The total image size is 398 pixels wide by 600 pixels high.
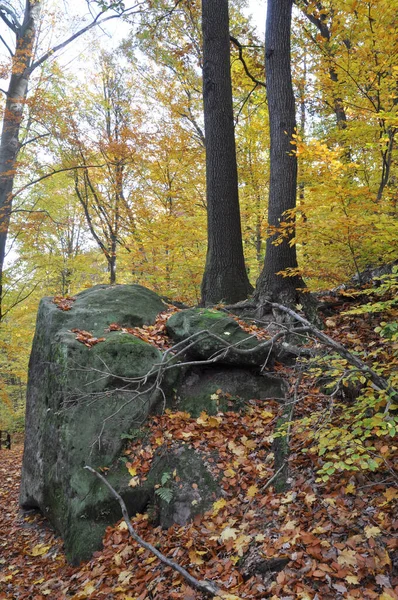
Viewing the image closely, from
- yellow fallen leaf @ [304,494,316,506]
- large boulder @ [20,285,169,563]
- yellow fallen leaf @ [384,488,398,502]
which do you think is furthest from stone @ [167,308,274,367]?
yellow fallen leaf @ [384,488,398,502]

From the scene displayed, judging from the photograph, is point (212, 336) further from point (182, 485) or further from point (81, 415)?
point (81, 415)

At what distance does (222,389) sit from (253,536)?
6.58 feet

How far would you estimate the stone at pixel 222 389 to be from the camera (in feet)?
15.6

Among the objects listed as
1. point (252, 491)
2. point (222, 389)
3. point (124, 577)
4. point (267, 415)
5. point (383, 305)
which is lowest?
point (124, 577)

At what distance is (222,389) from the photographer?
16.0 feet

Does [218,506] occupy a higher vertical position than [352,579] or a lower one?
lower

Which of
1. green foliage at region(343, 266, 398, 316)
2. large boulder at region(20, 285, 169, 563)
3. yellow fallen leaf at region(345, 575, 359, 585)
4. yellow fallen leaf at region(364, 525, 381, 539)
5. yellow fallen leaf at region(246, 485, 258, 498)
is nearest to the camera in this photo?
yellow fallen leaf at region(345, 575, 359, 585)

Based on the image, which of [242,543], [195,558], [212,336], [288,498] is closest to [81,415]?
[212,336]

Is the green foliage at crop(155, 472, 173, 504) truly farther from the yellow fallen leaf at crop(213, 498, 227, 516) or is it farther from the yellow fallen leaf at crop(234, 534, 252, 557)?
the yellow fallen leaf at crop(234, 534, 252, 557)

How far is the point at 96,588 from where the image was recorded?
3406mm

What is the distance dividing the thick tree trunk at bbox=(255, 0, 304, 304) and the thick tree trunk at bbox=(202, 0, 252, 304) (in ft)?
2.74

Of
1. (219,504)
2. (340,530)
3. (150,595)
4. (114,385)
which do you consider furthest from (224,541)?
(114,385)

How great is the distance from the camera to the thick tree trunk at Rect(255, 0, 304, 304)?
6004 mm

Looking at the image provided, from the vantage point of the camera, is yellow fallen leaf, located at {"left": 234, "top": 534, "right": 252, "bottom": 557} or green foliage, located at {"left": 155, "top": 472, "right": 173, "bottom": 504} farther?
green foliage, located at {"left": 155, "top": 472, "right": 173, "bottom": 504}
